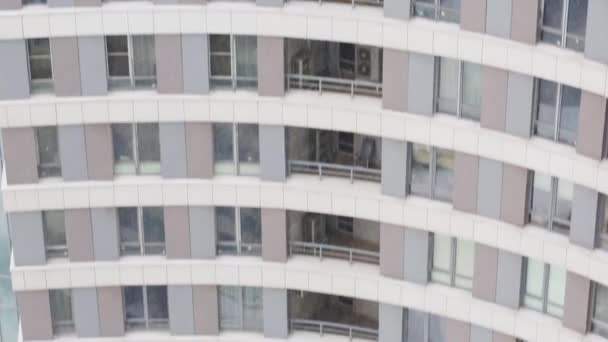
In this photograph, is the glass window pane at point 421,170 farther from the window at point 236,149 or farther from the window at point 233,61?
the window at point 233,61

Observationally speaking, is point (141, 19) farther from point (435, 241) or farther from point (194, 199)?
point (435, 241)

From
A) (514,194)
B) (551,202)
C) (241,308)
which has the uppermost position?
(514,194)

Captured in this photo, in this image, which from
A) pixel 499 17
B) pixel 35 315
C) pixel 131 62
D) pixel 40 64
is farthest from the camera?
pixel 35 315

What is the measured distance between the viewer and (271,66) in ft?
167

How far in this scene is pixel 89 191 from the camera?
174 feet

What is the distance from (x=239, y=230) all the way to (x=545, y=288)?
453 inches

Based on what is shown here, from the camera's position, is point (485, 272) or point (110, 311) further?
point (110, 311)

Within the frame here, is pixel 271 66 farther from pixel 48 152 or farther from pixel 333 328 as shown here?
pixel 333 328

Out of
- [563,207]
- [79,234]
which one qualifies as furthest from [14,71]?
[563,207]

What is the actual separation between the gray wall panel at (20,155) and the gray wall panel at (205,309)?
7.16m

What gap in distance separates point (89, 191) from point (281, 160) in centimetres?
693

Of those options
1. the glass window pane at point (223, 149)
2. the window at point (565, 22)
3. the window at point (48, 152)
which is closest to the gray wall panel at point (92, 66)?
the window at point (48, 152)

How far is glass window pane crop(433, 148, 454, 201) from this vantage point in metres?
49.7

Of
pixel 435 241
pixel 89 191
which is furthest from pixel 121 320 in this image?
pixel 435 241
